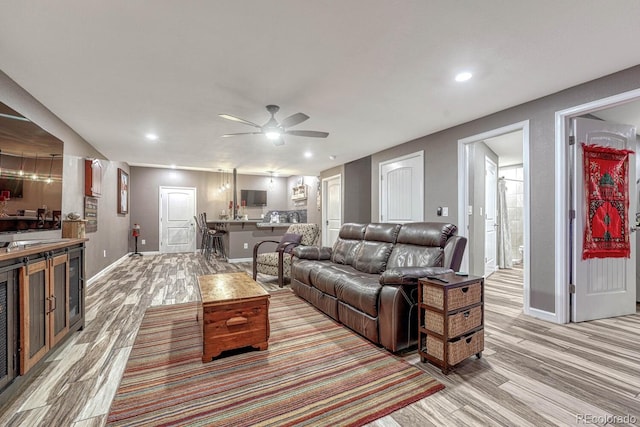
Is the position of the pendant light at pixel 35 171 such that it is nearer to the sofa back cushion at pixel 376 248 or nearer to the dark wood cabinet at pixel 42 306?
the dark wood cabinet at pixel 42 306

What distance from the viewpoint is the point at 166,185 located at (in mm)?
7988

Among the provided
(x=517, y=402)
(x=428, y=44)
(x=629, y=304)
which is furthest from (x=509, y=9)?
(x=629, y=304)

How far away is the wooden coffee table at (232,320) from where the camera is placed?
6.79 feet

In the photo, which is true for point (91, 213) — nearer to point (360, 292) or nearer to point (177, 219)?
point (177, 219)

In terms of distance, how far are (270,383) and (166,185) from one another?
7534 millimetres

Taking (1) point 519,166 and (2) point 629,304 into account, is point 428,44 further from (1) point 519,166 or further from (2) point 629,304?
(1) point 519,166

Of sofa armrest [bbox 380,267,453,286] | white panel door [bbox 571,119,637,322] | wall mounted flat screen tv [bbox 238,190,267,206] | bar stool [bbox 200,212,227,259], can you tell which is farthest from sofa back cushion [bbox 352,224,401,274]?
wall mounted flat screen tv [bbox 238,190,267,206]

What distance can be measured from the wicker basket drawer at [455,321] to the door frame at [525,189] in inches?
56.9

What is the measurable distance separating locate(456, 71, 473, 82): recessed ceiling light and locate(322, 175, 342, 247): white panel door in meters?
4.47

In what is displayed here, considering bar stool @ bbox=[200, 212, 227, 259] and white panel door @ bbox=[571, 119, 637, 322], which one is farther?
bar stool @ bbox=[200, 212, 227, 259]

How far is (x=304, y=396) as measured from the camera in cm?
169

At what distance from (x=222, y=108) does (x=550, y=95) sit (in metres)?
3.45

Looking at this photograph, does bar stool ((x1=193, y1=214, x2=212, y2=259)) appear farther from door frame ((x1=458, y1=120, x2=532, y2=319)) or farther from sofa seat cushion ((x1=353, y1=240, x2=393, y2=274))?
door frame ((x1=458, y1=120, x2=532, y2=319))

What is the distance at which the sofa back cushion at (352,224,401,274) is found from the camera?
9.95 feet
